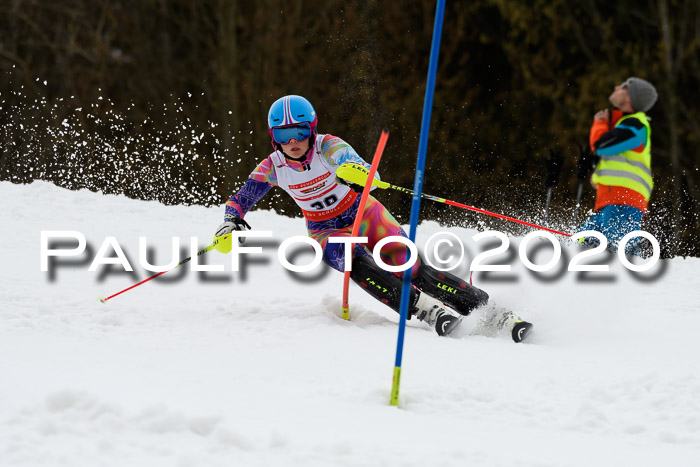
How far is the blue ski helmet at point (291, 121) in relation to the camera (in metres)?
4.59

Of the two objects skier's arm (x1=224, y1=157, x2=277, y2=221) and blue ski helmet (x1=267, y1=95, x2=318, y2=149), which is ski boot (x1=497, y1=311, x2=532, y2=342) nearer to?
blue ski helmet (x1=267, y1=95, x2=318, y2=149)

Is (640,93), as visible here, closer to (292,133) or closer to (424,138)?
(292,133)

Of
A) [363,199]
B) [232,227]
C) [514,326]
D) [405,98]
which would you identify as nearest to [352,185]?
[363,199]

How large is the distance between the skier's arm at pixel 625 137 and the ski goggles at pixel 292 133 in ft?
9.29

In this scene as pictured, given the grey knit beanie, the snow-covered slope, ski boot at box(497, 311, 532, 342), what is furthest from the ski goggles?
the grey knit beanie

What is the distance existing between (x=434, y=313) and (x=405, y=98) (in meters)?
11.2

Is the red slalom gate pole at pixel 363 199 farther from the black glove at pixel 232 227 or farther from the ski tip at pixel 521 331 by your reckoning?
the ski tip at pixel 521 331

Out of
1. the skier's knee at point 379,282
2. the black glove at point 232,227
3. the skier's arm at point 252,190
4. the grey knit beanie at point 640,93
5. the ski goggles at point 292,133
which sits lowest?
the skier's knee at point 379,282

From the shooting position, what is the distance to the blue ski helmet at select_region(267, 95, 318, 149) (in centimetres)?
459

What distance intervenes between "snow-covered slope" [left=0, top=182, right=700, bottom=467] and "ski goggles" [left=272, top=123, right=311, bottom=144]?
1.02 meters

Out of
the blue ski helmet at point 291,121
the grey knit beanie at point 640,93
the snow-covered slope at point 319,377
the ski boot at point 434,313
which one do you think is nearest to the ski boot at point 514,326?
the snow-covered slope at point 319,377

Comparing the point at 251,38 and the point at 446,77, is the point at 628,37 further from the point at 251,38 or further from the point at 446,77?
the point at 251,38

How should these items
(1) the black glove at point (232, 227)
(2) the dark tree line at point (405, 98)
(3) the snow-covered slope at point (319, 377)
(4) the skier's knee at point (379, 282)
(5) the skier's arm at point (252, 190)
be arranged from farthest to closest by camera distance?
(2) the dark tree line at point (405, 98)
(5) the skier's arm at point (252, 190)
(1) the black glove at point (232, 227)
(4) the skier's knee at point (379, 282)
(3) the snow-covered slope at point (319, 377)

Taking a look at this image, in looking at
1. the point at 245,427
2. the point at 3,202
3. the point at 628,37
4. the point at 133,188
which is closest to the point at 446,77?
the point at 628,37
